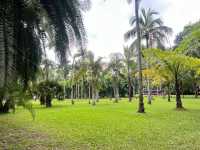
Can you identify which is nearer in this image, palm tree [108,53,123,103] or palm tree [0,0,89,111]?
palm tree [0,0,89,111]

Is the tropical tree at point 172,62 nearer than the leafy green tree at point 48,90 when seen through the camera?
Yes

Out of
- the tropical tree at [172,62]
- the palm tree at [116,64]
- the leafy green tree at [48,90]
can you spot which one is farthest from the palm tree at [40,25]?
the palm tree at [116,64]

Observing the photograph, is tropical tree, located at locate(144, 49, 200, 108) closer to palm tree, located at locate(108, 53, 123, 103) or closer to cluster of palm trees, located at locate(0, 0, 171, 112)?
cluster of palm trees, located at locate(0, 0, 171, 112)

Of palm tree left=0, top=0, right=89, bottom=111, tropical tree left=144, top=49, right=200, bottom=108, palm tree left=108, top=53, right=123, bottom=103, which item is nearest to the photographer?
palm tree left=0, top=0, right=89, bottom=111

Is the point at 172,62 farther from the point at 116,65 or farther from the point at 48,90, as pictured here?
the point at 116,65

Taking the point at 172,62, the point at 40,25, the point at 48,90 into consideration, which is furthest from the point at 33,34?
the point at 48,90

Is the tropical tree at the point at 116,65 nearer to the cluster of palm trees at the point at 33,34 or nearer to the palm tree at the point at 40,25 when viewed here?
the cluster of palm trees at the point at 33,34

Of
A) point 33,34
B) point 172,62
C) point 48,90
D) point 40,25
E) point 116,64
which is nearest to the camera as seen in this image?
point 40,25

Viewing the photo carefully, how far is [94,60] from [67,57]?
29.8 meters

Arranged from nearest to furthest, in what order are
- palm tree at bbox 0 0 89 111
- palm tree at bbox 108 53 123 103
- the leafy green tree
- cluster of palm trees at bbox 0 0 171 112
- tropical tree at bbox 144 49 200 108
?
cluster of palm trees at bbox 0 0 171 112 → palm tree at bbox 0 0 89 111 → tropical tree at bbox 144 49 200 108 → the leafy green tree → palm tree at bbox 108 53 123 103

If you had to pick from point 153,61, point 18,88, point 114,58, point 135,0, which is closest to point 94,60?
point 114,58

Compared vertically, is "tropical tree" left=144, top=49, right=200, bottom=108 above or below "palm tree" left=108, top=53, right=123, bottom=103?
below

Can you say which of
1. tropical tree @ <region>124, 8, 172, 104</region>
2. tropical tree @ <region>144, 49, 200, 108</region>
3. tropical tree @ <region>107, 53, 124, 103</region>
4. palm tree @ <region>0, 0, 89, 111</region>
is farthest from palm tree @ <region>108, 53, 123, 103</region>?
palm tree @ <region>0, 0, 89, 111</region>

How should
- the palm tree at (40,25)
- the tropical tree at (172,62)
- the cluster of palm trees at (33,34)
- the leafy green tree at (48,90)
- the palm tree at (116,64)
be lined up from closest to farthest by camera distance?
the cluster of palm trees at (33,34) → the palm tree at (40,25) → the tropical tree at (172,62) → the leafy green tree at (48,90) → the palm tree at (116,64)
